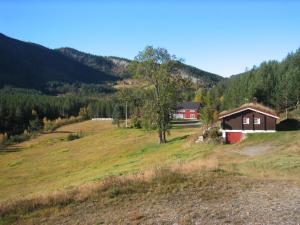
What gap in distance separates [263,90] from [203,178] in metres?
77.7

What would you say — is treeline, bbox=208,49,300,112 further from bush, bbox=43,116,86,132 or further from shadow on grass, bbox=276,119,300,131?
bush, bbox=43,116,86,132

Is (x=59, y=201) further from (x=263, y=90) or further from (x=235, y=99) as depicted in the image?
(x=235, y=99)

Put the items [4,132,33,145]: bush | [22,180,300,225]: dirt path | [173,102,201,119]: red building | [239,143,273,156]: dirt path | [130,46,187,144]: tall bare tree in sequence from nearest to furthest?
[22,180,300,225]: dirt path, [239,143,273,156]: dirt path, [130,46,187,144]: tall bare tree, [4,132,33,145]: bush, [173,102,201,119]: red building

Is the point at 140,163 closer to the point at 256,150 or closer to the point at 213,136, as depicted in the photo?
the point at 256,150

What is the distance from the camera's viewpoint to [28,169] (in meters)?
52.5

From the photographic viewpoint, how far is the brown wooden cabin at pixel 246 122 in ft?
137

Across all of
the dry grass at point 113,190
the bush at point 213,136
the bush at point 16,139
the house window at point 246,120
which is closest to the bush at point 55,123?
the bush at point 16,139

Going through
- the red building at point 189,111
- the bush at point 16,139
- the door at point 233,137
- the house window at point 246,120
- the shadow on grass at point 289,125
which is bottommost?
the bush at point 16,139

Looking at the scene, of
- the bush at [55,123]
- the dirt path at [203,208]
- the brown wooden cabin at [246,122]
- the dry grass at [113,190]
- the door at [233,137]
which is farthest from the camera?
the bush at [55,123]

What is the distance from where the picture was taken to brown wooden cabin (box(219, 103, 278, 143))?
41.8 metres

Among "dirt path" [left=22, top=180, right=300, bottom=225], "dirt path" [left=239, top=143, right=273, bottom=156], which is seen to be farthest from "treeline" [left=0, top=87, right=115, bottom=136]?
"dirt path" [left=22, top=180, right=300, bottom=225]

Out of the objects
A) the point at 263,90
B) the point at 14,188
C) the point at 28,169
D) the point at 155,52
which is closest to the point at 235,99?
the point at 263,90

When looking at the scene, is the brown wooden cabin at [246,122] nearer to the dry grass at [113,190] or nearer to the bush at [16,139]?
the dry grass at [113,190]

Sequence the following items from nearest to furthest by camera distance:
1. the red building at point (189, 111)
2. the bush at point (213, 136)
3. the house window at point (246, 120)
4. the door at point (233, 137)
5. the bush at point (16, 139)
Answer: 1. the bush at point (213, 136)
2. the door at point (233, 137)
3. the house window at point (246, 120)
4. the bush at point (16, 139)
5. the red building at point (189, 111)
